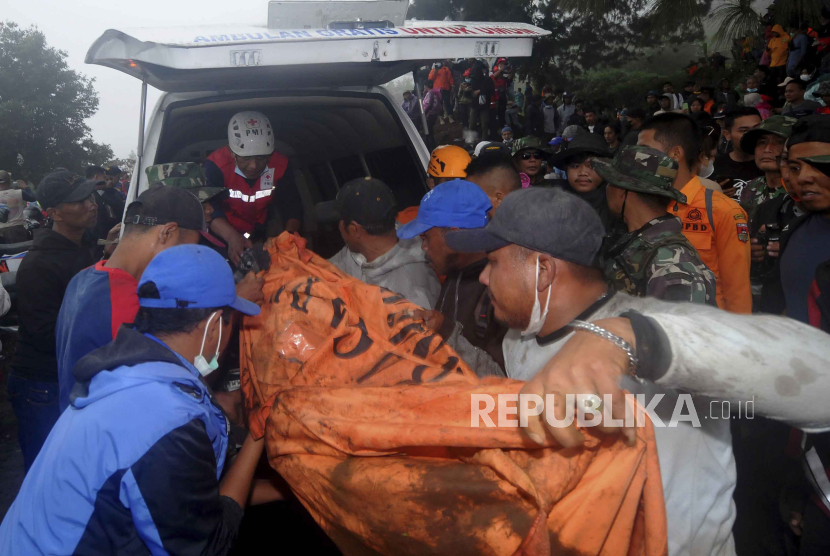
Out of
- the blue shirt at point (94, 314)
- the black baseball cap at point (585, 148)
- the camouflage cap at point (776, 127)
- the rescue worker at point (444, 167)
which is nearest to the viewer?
the blue shirt at point (94, 314)

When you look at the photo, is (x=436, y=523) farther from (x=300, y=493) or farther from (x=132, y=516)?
(x=132, y=516)

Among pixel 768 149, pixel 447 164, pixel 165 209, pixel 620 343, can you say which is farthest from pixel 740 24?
pixel 620 343

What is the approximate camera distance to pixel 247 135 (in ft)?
12.9

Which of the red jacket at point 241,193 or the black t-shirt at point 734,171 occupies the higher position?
the black t-shirt at point 734,171

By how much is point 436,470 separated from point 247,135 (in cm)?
325

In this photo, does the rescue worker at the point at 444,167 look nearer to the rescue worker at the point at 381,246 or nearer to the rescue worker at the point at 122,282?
the rescue worker at the point at 381,246

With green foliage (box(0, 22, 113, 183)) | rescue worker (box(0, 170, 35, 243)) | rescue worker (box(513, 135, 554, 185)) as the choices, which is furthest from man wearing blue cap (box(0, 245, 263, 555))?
green foliage (box(0, 22, 113, 183))

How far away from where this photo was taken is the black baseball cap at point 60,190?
3641 millimetres

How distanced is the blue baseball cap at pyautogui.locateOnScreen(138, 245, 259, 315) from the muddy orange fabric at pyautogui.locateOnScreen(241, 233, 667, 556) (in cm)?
40

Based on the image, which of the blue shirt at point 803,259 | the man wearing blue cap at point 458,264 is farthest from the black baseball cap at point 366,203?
the blue shirt at point 803,259

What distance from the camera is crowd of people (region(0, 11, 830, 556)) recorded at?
3.64 feet

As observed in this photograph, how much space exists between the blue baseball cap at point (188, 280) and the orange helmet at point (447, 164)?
2.03m

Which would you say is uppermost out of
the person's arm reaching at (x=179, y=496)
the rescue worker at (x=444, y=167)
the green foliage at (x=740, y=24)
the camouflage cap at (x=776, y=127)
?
the green foliage at (x=740, y=24)

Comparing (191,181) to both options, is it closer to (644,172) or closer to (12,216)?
(644,172)
